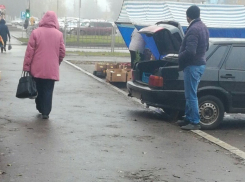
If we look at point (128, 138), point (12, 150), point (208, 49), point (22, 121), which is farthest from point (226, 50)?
point (12, 150)

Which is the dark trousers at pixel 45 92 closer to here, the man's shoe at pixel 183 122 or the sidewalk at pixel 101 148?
the sidewalk at pixel 101 148

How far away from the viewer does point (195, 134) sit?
367 inches

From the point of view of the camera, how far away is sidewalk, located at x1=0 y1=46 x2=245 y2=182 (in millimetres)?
6574

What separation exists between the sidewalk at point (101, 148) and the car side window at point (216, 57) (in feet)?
4.01

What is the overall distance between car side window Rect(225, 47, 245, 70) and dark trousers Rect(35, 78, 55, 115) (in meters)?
2.93

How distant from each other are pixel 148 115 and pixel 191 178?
4.55 m

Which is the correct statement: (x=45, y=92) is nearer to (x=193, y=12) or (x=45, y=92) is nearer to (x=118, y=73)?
(x=193, y=12)

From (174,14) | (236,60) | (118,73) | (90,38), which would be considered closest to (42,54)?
(236,60)

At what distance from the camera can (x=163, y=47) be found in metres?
11.1

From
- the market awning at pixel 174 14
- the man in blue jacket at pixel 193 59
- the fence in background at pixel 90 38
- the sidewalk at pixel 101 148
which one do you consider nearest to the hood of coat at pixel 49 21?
the sidewalk at pixel 101 148

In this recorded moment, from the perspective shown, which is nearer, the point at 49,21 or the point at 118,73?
the point at 49,21

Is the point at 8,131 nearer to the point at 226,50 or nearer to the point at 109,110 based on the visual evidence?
the point at 109,110

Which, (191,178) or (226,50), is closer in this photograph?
(191,178)

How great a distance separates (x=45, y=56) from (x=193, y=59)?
7.77 feet
